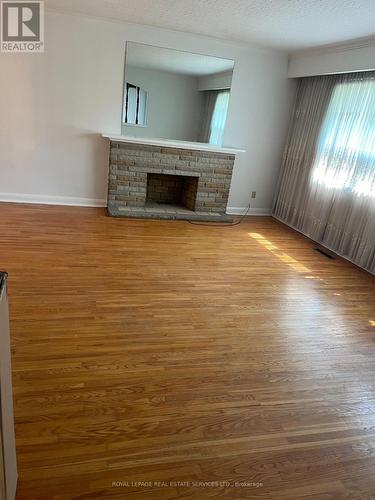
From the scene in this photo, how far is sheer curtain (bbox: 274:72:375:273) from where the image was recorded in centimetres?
393

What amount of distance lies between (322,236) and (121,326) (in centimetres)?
324

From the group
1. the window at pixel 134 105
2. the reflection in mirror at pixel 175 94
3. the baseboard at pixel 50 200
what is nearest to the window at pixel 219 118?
the reflection in mirror at pixel 175 94

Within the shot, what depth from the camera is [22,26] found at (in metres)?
4.19

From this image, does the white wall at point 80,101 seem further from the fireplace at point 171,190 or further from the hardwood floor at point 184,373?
the hardwood floor at point 184,373

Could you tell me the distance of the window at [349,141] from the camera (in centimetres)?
390

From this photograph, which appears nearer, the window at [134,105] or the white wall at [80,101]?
the white wall at [80,101]

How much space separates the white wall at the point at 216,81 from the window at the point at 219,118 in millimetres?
91

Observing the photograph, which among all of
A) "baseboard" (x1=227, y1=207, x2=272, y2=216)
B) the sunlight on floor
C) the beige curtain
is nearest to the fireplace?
the beige curtain

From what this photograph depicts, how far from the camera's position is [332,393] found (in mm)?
1995

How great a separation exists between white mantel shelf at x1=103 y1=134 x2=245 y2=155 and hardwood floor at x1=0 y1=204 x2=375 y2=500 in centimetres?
160

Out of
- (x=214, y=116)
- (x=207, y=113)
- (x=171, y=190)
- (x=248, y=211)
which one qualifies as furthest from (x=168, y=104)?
(x=248, y=211)

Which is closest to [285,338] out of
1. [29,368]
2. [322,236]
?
[29,368]

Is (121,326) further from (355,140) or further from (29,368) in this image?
(355,140)

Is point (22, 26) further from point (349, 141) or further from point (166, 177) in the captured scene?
point (349, 141)
